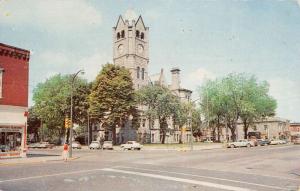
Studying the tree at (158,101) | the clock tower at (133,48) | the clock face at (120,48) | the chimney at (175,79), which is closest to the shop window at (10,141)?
the tree at (158,101)

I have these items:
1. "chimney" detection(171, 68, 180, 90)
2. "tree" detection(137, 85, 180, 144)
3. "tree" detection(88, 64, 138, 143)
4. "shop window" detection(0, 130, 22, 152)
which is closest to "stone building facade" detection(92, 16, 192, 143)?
"tree" detection(137, 85, 180, 144)

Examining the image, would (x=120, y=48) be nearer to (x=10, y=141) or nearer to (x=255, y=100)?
(x=255, y=100)

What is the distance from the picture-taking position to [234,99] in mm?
73500

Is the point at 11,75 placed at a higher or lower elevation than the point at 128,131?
higher

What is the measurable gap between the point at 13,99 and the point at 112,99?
32925mm

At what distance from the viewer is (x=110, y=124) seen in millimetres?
61781

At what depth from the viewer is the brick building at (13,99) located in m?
28.9

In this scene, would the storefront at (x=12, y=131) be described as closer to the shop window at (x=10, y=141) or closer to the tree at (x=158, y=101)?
the shop window at (x=10, y=141)

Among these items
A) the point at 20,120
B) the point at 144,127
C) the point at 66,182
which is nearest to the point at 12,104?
the point at 20,120

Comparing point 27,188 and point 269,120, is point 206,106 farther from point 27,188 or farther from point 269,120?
point 27,188

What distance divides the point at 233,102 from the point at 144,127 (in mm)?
21681

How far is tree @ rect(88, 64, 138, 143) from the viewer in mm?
61816

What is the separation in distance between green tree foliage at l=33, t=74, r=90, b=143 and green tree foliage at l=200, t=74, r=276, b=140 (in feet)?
89.4

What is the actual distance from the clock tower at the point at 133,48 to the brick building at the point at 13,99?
157 ft
